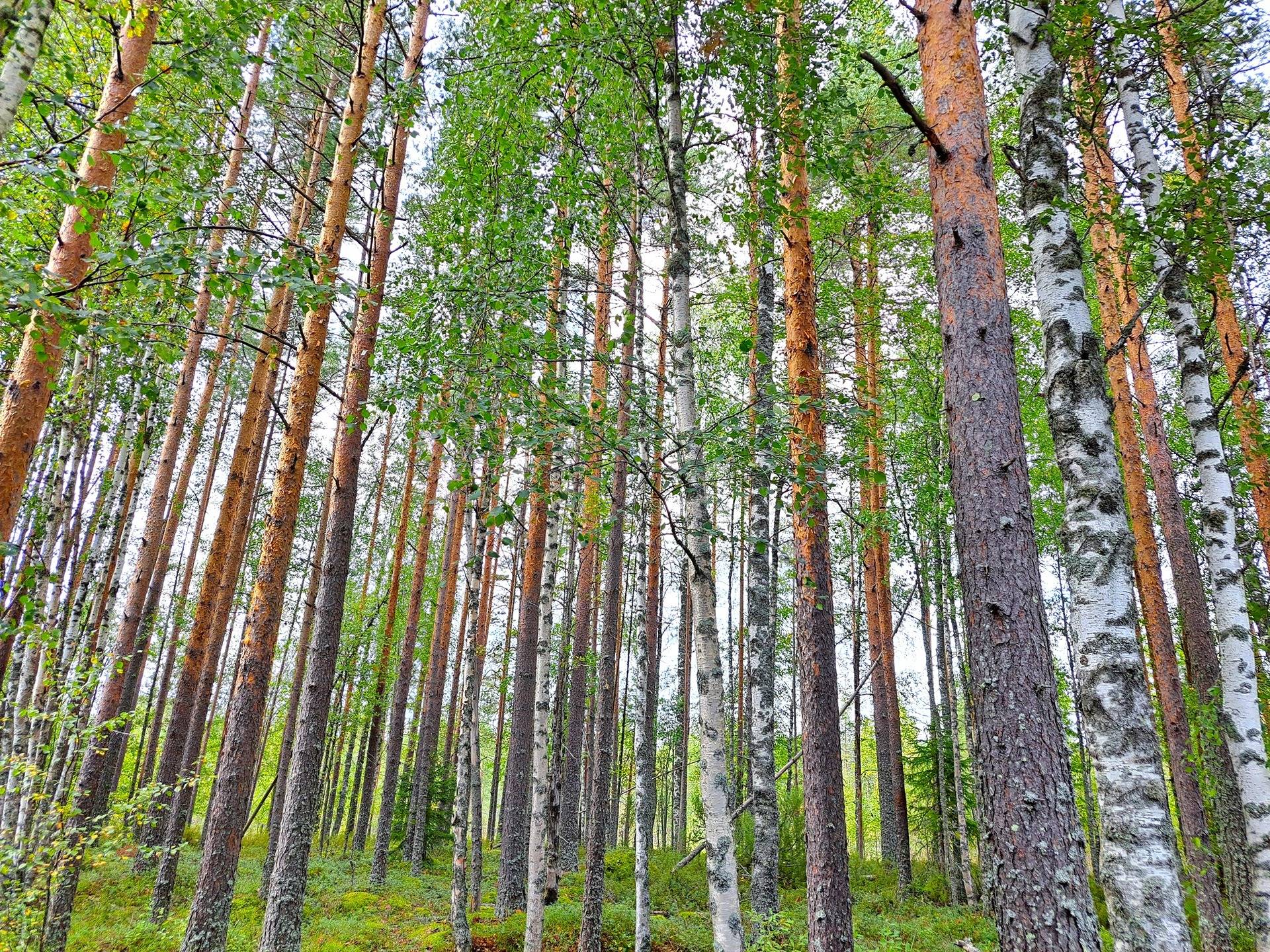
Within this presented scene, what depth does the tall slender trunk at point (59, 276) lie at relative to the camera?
13.2 feet

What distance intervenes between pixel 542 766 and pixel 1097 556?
222 inches

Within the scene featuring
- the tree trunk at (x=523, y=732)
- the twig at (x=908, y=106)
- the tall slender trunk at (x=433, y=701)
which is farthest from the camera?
the tall slender trunk at (x=433, y=701)

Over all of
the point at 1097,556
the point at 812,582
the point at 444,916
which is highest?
the point at 812,582

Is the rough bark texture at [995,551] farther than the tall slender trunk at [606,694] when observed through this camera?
No

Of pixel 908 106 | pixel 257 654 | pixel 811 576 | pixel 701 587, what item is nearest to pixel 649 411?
pixel 701 587

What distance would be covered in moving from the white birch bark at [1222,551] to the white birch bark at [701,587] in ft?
12.1

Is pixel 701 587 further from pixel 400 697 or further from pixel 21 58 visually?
pixel 400 697

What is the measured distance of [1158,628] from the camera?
900 centimetres

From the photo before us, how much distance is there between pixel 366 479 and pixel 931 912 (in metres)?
17.7

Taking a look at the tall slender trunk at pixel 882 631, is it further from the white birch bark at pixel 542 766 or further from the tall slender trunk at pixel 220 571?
the tall slender trunk at pixel 220 571

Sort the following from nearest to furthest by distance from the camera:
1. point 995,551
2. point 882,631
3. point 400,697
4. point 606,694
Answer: point 995,551, point 606,694, point 882,631, point 400,697

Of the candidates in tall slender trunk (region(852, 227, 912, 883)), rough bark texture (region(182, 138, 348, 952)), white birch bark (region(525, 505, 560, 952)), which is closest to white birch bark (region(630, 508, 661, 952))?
white birch bark (region(525, 505, 560, 952))

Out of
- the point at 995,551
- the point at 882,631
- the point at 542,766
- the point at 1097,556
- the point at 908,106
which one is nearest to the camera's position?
the point at 995,551

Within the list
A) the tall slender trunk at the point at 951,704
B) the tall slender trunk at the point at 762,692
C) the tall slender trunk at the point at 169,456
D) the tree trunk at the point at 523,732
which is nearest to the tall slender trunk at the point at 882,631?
the tall slender trunk at the point at 951,704
